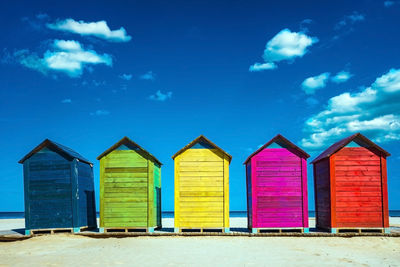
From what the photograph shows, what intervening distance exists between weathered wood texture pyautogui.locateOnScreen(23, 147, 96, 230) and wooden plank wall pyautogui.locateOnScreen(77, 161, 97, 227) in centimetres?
49

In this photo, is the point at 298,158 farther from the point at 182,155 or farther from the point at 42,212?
the point at 42,212

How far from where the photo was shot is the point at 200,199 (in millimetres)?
18109

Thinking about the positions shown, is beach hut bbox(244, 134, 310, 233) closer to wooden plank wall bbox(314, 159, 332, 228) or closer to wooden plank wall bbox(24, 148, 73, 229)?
wooden plank wall bbox(314, 159, 332, 228)

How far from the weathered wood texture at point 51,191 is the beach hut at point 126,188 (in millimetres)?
1465

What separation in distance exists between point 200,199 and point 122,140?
4615mm

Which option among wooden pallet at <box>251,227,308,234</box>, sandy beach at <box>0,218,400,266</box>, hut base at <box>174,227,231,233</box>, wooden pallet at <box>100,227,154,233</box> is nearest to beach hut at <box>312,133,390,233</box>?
sandy beach at <box>0,218,400,266</box>

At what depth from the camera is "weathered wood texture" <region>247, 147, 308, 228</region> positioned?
18.0 m

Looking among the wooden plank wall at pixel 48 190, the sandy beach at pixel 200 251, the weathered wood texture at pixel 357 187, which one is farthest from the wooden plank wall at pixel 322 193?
the wooden plank wall at pixel 48 190

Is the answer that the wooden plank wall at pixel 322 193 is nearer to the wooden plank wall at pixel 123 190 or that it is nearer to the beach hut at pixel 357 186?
the beach hut at pixel 357 186

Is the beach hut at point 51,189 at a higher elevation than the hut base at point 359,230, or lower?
higher

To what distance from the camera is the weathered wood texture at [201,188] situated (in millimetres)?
18000

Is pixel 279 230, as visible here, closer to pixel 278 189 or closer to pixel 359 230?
pixel 278 189

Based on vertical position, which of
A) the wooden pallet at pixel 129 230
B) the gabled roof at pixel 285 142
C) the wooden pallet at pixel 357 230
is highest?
the gabled roof at pixel 285 142

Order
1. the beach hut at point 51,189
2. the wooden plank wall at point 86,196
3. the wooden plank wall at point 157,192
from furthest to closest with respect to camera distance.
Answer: the wooden plank wall at point 157,192 < the wooden plank wall at point 86,196 < the beach hut at point 51,189
